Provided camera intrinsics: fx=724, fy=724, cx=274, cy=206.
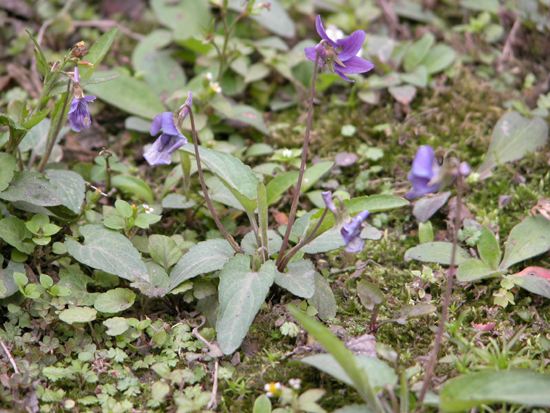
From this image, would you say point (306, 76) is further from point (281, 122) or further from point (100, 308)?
point (100, 308)

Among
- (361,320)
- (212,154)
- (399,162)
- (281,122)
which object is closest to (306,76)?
(281,122)

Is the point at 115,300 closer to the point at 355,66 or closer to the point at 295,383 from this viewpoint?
the point at 295,383

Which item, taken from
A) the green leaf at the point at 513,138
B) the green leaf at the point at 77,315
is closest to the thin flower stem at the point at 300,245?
the green leaf at the point at 77,315

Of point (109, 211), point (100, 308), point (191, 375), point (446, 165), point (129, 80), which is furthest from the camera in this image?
point (129, 80)

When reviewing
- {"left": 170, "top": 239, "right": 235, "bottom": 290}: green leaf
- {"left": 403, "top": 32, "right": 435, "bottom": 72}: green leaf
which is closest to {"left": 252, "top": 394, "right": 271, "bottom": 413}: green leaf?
{"left": 170, "top": 239, "right": 235, "bottom": 290}: green leaf

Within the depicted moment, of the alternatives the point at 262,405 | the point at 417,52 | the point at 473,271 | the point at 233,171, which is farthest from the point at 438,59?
the point at 262,405
